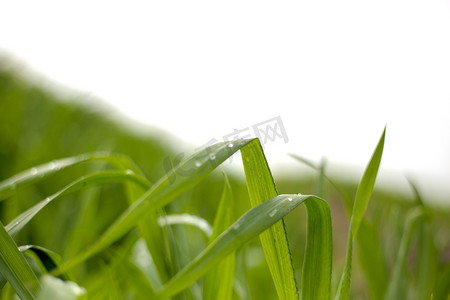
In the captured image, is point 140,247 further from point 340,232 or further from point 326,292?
point 340,232

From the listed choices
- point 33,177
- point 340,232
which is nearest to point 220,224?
point 33,177

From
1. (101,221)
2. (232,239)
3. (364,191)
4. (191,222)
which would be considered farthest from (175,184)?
(101,221)

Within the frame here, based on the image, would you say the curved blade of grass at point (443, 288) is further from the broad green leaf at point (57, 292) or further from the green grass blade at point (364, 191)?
the broad green leaf at point (57, 292)

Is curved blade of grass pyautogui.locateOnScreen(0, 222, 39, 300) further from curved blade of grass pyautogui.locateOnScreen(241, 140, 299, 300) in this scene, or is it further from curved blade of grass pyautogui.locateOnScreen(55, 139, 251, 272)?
curved blade of grass pyautogui.locateOnScreen(241, 140, 299, 300)

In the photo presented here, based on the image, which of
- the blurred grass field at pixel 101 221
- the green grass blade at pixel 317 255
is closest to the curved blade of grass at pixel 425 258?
the blurred grass field at pixel 101 221

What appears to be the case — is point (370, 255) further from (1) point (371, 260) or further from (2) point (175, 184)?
(2) point (175, 184)

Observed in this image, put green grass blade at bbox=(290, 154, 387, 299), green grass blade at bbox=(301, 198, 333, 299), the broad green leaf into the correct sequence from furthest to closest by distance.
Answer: green grass blade at bbox=(290, 154, 387, 299), green grass blade at bbox=(301, 198, 333, 299), the broad green leaf

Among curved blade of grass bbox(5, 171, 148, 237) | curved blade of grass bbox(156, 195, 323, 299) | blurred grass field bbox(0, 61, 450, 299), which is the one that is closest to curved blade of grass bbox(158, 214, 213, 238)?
blurred grass field bbox(0, 61, 450, 299)
